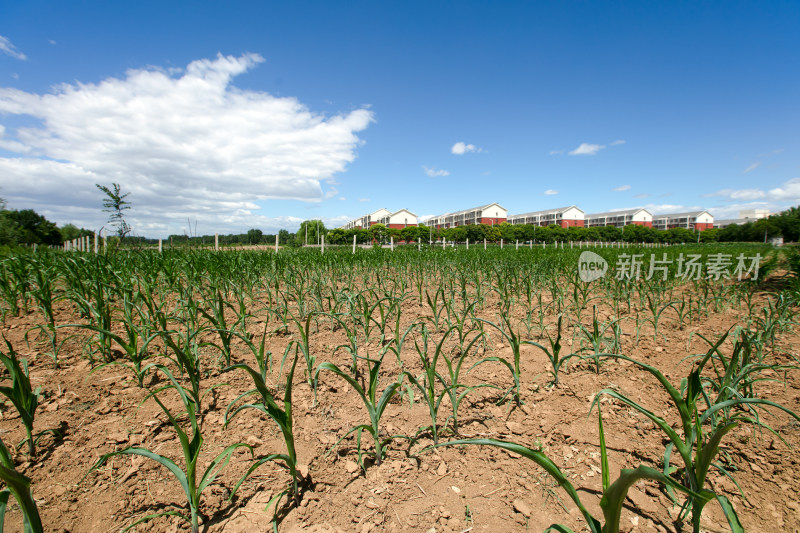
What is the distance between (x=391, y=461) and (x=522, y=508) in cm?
68

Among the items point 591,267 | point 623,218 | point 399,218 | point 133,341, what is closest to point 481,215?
point 399,218

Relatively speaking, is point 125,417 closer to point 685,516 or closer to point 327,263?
point 685,516

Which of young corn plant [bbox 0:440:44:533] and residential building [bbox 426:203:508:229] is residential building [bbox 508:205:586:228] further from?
young corn plant [bbox 0:440:44:533]

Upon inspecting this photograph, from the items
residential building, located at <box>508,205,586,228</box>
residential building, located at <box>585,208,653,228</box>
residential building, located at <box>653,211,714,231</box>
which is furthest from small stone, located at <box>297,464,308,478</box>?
residential building, located at <box>653,211,714,231</box>

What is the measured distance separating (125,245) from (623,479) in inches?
532

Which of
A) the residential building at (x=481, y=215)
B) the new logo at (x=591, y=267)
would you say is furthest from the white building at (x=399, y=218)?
the new logo at (x=591, y=267)

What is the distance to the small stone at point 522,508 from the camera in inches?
56.8

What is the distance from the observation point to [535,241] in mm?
63000

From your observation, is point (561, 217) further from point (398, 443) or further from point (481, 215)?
point (398, 443)

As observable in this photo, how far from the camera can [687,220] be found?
91375 millimetres

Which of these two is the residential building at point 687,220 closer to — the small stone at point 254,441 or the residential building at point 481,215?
the residential building at point 481,215

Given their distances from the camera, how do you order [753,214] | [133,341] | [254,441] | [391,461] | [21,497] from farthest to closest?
1. [753,214]
2. [133,341]
3. [254,441]
4. [391,461]
5. [21,497]

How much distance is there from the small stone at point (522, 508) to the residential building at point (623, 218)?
104472mm

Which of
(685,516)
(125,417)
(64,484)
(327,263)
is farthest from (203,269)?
(685,516)
